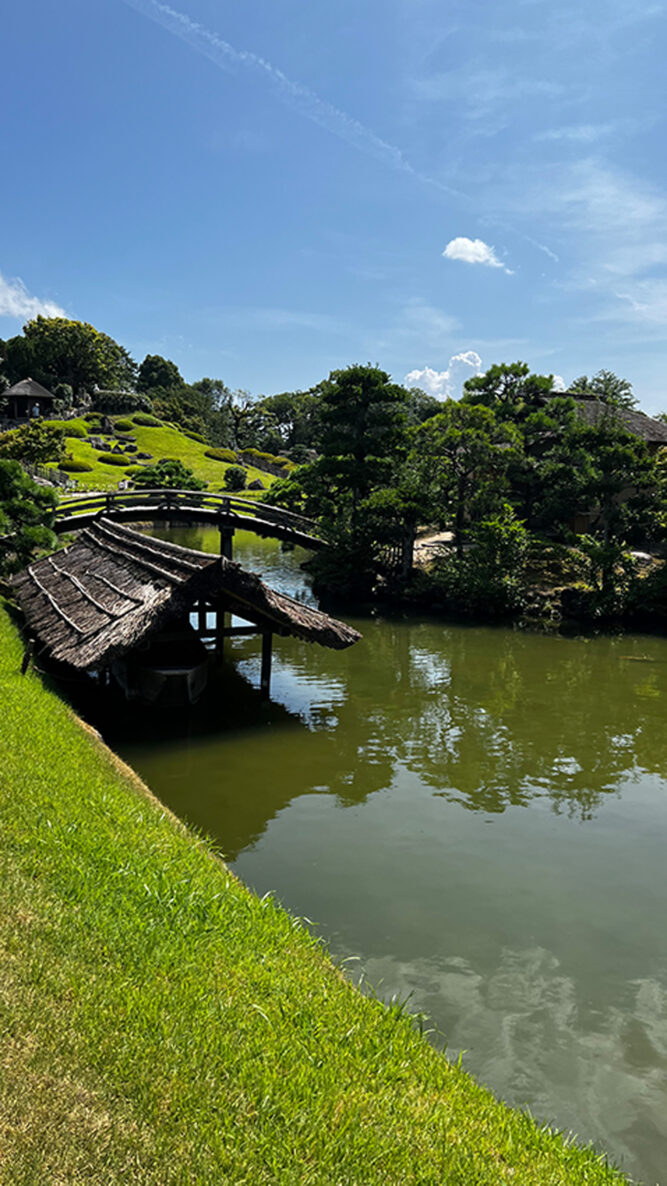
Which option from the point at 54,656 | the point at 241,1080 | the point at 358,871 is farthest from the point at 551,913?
the point at 54,656

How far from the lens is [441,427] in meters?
31.5

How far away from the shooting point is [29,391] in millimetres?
74125

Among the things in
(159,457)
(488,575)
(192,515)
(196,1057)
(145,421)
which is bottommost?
(196,1057)

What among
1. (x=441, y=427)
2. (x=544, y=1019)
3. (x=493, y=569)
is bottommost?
(x=544, y=1019)

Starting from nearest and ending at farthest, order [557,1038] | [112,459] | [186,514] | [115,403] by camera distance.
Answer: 1. [557,1038]
2. [186,514]
3. [112,459]
4. [115,403]

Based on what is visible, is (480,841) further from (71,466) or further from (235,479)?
(235,479)

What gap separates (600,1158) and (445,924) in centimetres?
341

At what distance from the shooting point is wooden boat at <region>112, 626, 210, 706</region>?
1566cm

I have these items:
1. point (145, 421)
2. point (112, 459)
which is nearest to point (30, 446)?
point (112, 459)

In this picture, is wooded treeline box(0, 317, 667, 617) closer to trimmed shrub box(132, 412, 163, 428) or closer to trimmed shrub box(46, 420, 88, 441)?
trimmed shrub box(46, 420, 88, 441)

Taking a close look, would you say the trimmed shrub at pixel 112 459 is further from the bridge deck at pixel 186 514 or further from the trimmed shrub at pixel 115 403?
the bridge deck at pixel 186 514

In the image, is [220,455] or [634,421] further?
[220,455]

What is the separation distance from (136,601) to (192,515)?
16369mm

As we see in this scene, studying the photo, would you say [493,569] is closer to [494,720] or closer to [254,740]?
[494,720]
